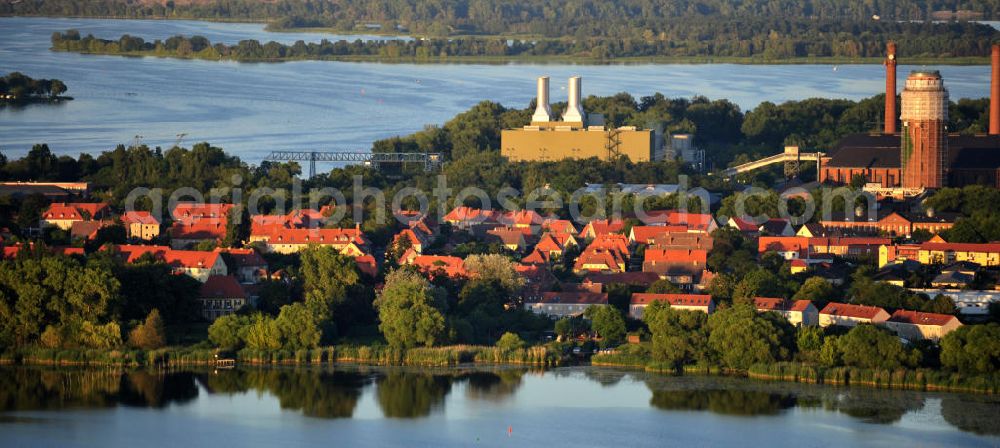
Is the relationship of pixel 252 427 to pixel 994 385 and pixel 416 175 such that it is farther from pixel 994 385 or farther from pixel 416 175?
pixel 416 175

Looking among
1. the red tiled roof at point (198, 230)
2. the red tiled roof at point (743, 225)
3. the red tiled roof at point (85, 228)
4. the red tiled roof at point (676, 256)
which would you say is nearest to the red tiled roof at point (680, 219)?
the red tiled roof at point (743, 225)

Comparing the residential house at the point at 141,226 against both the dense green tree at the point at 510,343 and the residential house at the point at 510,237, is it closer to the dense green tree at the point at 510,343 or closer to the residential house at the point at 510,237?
the residential house at the point at 510,237

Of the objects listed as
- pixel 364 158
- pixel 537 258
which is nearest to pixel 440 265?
pixel 537 258

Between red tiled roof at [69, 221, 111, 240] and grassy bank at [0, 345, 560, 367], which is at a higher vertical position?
red tiled roof at [69, 221, 111, 240]

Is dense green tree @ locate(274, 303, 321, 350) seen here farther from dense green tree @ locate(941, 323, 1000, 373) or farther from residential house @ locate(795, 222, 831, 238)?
residential house @ locate(795, 222, 831, 238)

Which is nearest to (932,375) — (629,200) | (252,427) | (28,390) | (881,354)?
(881,354)

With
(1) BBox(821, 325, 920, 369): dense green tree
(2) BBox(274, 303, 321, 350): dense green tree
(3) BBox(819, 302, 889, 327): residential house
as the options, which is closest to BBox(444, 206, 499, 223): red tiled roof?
(3) BBox(819, 302, 889, 327): residential house

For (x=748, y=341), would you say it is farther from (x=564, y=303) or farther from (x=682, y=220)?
(x=682, y=220)
